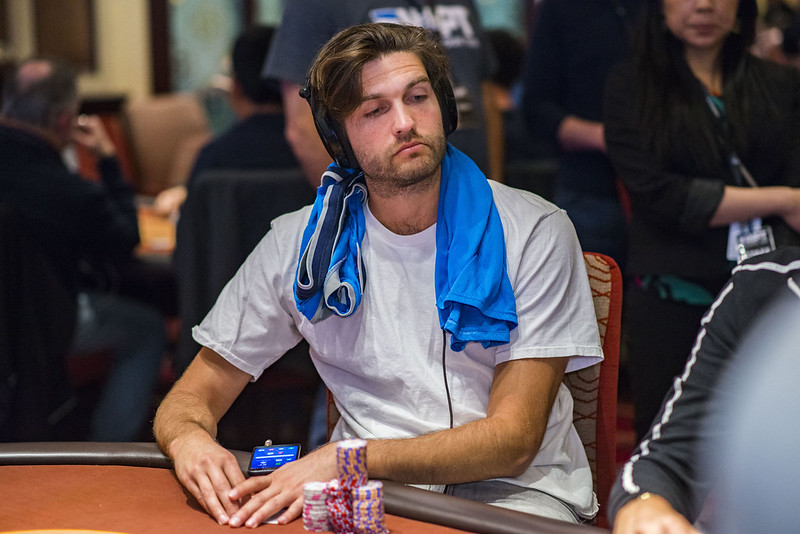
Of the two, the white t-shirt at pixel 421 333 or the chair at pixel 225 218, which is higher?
the white t-shirt at pixel 421 333

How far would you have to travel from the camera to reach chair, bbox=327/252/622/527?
1.68 meters

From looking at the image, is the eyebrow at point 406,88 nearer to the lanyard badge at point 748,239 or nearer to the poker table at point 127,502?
the poker table at point 127,502

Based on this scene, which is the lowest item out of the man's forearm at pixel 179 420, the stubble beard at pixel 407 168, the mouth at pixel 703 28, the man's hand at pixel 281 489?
the man's forearm at pixel 179 420

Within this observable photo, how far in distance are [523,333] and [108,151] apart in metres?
2.54

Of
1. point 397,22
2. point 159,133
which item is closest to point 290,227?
point 397,22

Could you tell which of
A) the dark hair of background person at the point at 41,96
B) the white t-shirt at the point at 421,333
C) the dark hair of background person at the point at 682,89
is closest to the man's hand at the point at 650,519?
the white t-shirt at the point at 421,333

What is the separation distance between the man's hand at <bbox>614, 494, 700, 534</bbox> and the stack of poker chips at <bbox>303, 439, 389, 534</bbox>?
0.96 ft

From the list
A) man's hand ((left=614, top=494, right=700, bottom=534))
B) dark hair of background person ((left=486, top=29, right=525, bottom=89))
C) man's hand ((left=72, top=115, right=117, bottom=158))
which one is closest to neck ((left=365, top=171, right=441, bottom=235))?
man's hand ((left=614, top=494, right=700, bottom=534))

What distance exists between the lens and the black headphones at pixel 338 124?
5.74ft

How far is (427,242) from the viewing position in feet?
5.53

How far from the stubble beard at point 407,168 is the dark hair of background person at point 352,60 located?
105 mm

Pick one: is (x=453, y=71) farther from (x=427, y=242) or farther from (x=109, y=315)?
(x=109, y=315)

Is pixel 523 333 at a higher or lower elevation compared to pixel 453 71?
lower

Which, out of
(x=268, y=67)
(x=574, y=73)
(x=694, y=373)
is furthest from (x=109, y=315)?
(x=694, y=373)
